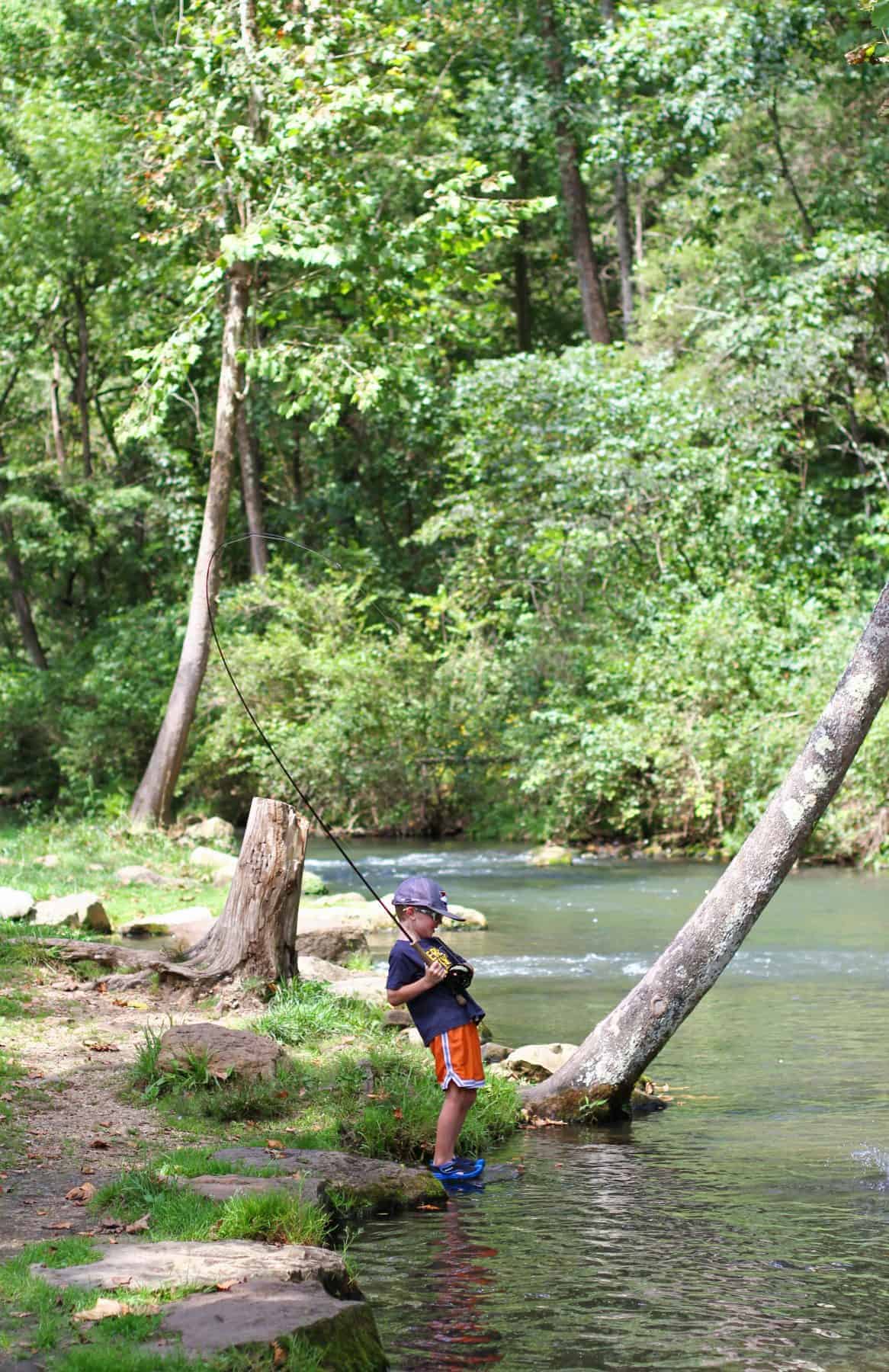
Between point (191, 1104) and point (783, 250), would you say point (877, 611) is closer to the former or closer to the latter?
point (191, 1104)

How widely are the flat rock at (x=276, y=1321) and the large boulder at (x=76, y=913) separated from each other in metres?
7.56

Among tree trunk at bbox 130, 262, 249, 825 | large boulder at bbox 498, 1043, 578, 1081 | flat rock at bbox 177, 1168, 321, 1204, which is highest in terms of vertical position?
tree trunk at bbox 130, 262, 249, 825

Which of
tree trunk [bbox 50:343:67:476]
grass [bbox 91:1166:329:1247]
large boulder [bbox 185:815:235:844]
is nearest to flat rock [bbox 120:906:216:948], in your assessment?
grass [bbox 91:1166:329:1247]

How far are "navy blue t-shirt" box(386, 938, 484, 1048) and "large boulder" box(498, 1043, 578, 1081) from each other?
1585 millimetres

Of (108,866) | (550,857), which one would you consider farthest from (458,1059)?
(550,857)

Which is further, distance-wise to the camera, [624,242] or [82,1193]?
[624,242]

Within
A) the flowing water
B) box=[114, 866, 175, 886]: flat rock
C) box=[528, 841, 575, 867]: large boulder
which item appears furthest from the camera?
box=[528, 841, 575, 867]: large boulder

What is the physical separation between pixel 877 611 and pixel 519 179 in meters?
28.7

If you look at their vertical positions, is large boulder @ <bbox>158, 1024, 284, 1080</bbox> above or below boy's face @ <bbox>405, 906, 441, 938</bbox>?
below

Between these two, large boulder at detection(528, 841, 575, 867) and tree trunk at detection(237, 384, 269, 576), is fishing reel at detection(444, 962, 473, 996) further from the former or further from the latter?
tree trunk at detection(237, 384, 269, 576)

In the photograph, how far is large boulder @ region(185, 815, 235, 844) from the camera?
21.3 meters

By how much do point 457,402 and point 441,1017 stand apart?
19.6 m

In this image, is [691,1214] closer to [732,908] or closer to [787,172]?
[732,908]

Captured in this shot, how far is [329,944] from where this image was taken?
11297 millimetres
